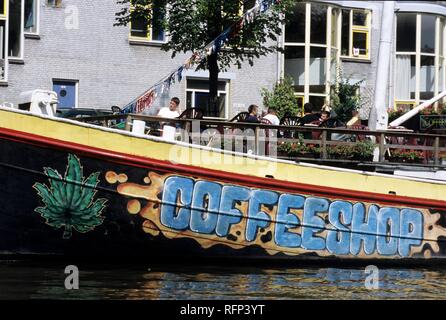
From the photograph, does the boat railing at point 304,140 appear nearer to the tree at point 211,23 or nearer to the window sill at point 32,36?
the tree at point 211,23

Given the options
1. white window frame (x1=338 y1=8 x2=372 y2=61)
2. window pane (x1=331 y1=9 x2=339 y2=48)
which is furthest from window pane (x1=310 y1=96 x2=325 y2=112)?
white window frame (x1=338 y1=8 x2=372 y2=61)

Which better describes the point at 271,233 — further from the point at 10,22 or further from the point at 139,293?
the point at 10,22

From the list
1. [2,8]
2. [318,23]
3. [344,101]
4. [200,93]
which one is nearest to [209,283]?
[344,101]

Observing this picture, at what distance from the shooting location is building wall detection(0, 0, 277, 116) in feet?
93.4

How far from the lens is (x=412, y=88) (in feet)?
116

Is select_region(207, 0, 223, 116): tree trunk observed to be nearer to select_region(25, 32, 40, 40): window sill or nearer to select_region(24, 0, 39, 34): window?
select_region(25, 32, 40, 40): window sill

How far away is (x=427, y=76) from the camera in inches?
1404

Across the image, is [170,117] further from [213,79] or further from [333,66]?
[333,66]

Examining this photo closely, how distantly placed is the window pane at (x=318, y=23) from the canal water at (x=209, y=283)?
1757 cm

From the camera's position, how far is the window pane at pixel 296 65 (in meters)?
32.6

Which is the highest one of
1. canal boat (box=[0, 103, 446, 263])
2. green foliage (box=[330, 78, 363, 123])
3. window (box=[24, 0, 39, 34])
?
window (box=[24, 0, 39, 34])

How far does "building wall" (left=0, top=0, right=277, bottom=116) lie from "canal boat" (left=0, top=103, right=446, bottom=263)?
1288cm

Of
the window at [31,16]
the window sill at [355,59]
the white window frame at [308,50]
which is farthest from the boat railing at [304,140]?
the window sill at [355,59]

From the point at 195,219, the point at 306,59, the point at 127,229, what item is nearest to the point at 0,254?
the point at 127,229
